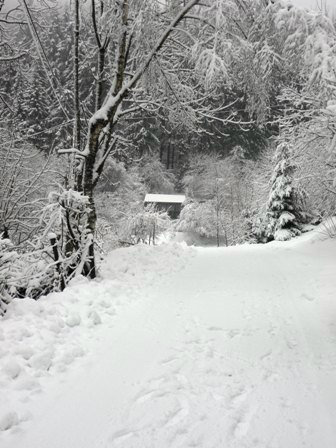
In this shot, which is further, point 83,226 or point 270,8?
point 83,226

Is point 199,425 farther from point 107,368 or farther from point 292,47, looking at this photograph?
point 292,47

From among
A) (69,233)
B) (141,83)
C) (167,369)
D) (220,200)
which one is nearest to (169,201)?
(220,200)

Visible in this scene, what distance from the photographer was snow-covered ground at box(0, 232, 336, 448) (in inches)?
100

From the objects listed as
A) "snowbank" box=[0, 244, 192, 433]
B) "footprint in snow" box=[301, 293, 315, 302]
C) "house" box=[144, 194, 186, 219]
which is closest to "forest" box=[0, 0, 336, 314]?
"snowbank" box=[0, 244, 192, 433]

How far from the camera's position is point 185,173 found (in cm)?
3856

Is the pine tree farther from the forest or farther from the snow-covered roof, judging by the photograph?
the snow-covered roof

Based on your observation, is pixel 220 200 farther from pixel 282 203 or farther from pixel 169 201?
→ pixel 282 203

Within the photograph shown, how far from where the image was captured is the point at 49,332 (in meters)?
3.98

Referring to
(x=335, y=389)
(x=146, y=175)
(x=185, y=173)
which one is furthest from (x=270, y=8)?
(x=185, y=173)

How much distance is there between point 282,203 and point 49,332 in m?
15.8

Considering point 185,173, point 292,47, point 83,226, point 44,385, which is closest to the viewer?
point 44,385

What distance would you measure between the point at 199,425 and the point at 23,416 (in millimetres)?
1317

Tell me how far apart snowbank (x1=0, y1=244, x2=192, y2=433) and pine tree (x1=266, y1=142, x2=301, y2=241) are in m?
12.2

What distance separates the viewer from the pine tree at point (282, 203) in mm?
17459
